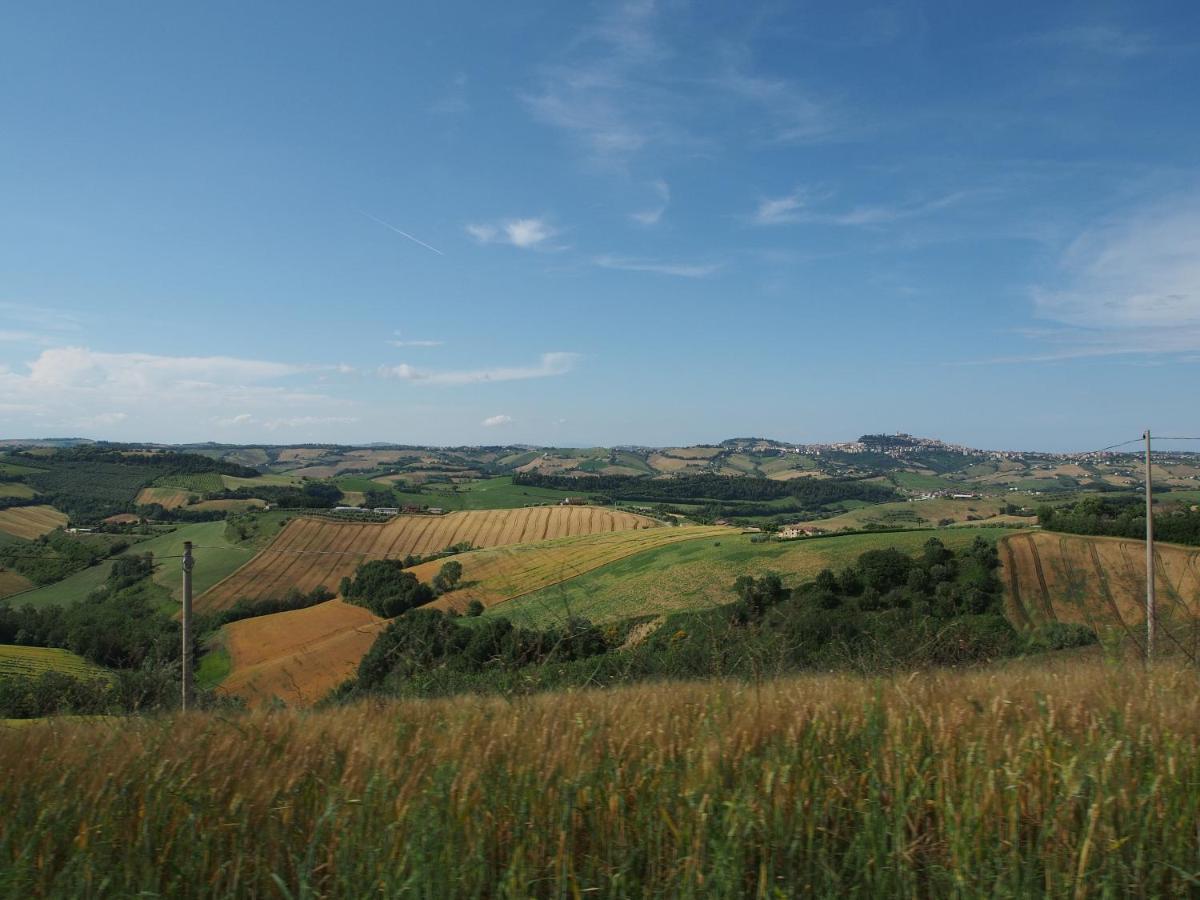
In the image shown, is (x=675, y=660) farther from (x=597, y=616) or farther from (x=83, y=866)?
(x=597, y=616)

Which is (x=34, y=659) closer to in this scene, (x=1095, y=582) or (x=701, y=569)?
(x=701, y=569)

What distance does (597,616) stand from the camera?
148ft

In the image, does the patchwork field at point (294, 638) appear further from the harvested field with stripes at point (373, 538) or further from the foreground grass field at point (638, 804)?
the foreground grass field at point (638, 804)

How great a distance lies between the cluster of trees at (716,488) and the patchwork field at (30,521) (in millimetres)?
80020

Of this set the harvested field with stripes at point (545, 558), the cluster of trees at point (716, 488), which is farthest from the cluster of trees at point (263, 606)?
the cluster of trees at point (716, 488)

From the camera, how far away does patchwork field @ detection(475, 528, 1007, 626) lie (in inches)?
1887

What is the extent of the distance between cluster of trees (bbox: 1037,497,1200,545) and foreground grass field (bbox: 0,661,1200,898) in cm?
4850

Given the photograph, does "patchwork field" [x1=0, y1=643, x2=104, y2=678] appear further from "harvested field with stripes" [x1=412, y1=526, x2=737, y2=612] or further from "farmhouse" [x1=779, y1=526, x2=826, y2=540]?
"farmhouse" [x1=779, y1=526, x2=826, y2=540]

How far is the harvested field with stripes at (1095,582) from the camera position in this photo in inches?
211

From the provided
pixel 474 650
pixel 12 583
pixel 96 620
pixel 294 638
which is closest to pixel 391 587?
pixel 294 638

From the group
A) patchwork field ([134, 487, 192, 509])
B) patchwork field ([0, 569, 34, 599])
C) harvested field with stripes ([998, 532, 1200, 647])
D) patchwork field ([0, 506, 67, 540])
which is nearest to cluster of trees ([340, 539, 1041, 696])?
harvested field with stripes ([998, 532, 1200, 647])

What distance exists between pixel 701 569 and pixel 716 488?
10927 centimetres

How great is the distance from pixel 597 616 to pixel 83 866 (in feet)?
144

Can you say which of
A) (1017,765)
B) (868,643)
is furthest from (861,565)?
(1017,765)
